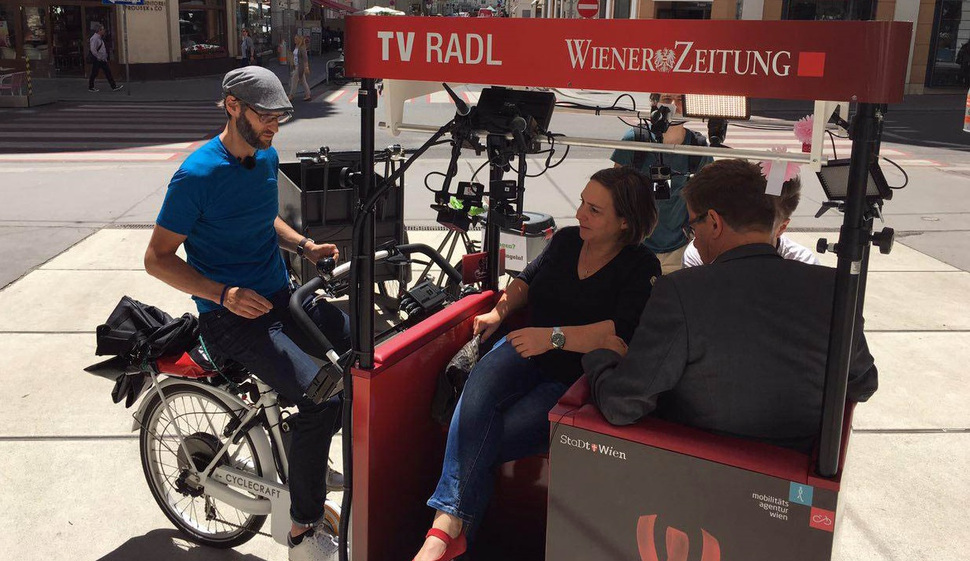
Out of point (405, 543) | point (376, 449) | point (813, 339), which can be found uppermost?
point (813, 339)

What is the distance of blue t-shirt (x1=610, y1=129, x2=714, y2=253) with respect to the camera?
16.3ft

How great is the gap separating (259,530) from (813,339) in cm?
240

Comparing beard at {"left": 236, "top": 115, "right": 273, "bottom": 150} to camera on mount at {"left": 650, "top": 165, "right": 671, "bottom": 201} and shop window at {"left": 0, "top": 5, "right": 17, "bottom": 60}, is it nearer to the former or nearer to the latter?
camera on mount at {"left": 650, "top": 165, "right": 671, "bottom": 201}

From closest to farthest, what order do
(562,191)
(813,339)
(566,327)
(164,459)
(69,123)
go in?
(813,339)
(566,327)
(164,459)
(562,191)
(69,123)

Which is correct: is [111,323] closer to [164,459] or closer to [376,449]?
[164,459]

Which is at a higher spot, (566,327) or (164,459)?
(566,327)

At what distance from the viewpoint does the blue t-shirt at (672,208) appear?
16.3ft

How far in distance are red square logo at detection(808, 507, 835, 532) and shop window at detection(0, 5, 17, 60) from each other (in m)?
27.1

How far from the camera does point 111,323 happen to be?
329cm

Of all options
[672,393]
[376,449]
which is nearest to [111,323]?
[376,449]

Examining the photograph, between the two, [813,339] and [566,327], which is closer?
[813,339]

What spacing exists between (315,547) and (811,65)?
2.31 meters

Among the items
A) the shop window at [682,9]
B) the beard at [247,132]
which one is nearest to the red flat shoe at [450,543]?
the beard at [247,132]

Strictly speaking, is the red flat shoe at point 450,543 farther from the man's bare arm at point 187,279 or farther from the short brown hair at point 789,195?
the short brown hair at point 789,195
